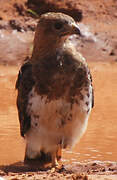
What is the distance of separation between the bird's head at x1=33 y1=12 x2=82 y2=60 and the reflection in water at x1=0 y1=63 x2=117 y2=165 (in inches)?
54.1

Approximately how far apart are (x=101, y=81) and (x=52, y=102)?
6191 mm

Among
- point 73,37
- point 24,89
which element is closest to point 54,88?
point 24,89

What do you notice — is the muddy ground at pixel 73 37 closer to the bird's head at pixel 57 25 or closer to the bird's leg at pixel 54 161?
the bird's leg at pixel 54 161

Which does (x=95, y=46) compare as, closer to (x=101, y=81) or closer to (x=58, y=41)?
(x=101, y=81)

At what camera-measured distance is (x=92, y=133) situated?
864 cm

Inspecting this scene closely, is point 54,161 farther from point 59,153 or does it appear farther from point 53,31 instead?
point 53,31

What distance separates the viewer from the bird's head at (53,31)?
6436 millimetres

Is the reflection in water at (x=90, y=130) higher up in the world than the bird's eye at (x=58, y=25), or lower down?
lower down

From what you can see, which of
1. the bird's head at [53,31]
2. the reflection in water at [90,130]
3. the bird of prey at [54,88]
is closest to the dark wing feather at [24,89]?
the bird of prey at [54,88]

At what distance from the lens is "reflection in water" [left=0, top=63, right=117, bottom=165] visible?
7.74 meters

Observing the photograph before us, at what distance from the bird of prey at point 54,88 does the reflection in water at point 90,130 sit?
719 mm

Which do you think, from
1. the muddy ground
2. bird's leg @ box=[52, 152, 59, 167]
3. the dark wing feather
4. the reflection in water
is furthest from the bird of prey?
the muddy ground

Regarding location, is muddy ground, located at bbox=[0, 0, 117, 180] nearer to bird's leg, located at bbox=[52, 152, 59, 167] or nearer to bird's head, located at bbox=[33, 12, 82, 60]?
bird's leg, located at bbox=[52, 152, 59, 167]

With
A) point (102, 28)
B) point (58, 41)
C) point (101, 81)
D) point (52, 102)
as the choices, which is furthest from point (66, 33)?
point (102, 28)
